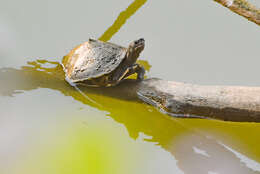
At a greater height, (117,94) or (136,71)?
(136,71)

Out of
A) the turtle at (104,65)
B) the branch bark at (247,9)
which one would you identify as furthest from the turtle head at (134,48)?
the branch bark at (247,9)

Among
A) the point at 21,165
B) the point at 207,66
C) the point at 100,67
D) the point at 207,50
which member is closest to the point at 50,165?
the point at 21,165

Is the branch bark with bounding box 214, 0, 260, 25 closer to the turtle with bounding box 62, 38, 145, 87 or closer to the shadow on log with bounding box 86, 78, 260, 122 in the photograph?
the shadow on log with bounding box 86, 78, 260, 122

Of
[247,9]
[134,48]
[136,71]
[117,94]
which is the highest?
[247,9]

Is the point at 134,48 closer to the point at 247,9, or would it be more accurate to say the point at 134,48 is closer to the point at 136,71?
the point at 136,71

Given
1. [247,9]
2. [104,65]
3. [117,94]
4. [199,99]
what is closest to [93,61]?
[104,65]

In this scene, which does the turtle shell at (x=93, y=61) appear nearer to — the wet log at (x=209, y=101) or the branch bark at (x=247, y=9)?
the wet log at (x=209, y=101)

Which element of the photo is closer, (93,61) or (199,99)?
(199,99)
